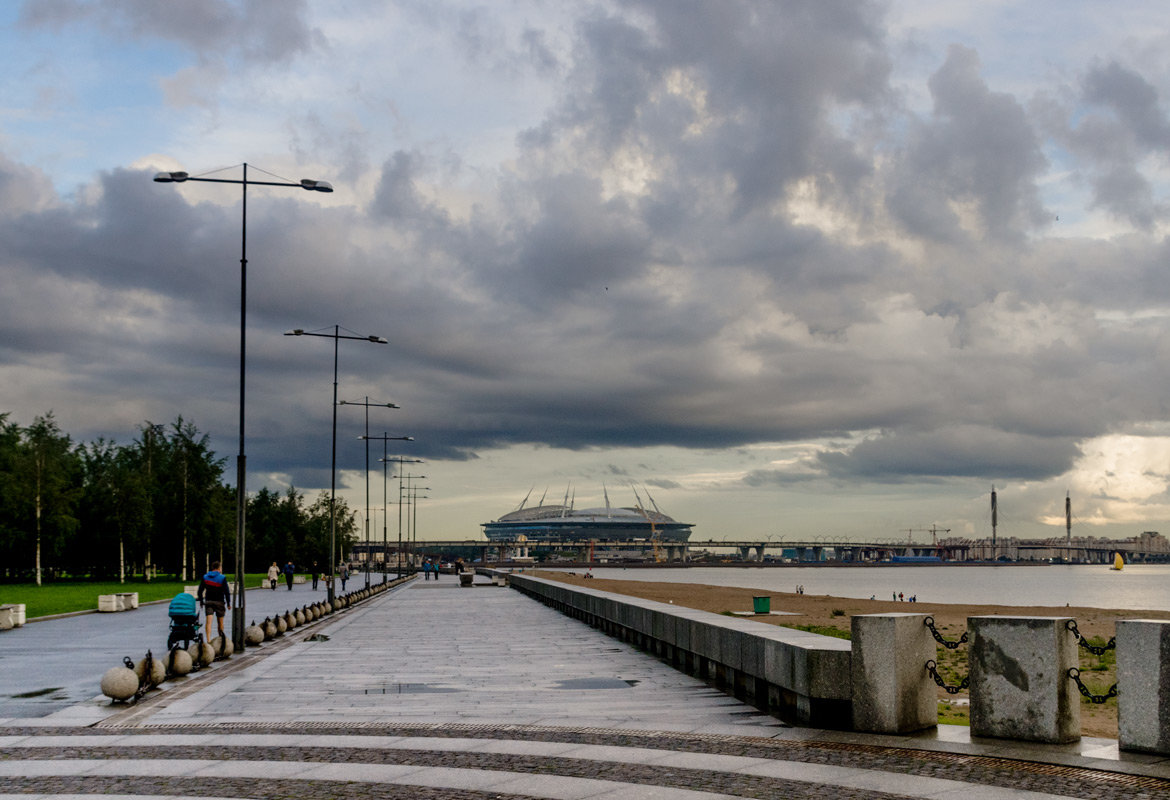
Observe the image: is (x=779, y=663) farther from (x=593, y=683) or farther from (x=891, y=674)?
(x=593, y=683)

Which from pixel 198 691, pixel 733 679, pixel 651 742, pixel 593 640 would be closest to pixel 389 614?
pixel 593 640

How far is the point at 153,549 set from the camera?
11044 centimetres

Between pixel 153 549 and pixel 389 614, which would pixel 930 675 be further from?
pixel 153 549

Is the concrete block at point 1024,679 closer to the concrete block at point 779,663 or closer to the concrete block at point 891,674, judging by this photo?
the concrete block at point 891,674

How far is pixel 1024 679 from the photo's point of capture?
390 inches

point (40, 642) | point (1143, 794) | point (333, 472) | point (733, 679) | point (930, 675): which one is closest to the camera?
point (1143, 794)

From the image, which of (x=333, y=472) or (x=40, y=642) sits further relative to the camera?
(x=333, y=472)

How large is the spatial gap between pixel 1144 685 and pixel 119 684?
478 inches

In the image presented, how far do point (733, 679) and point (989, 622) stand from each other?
4680 millimetres

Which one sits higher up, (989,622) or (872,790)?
(989,622)

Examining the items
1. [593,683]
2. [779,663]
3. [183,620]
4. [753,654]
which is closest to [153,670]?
[183,620]

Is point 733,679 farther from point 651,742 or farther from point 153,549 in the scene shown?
point 153,549

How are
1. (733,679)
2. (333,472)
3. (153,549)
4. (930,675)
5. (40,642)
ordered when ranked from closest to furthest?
(930,675), (733,679), (40,642), (333,472), (153,549)

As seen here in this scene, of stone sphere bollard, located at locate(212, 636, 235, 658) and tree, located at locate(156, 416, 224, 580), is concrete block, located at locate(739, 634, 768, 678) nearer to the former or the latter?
stone sphere bollard, located at locate(212, 636, 235, 658)
